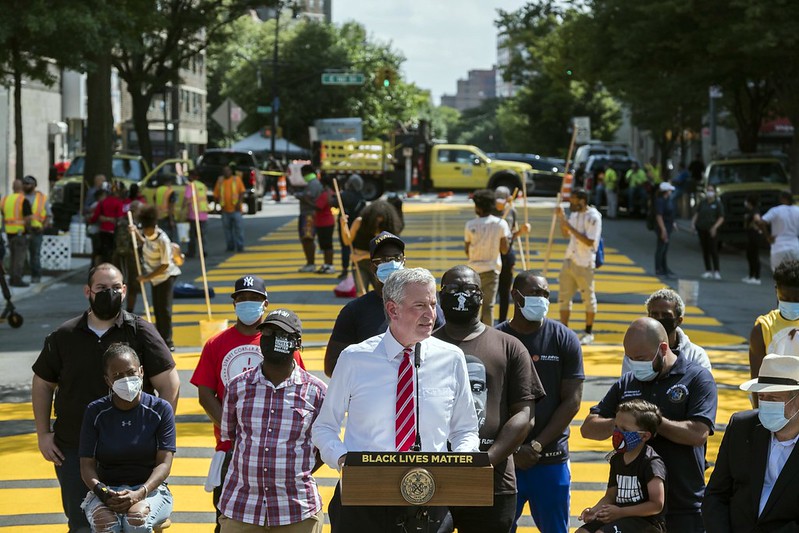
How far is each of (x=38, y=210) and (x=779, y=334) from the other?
17.3 meters

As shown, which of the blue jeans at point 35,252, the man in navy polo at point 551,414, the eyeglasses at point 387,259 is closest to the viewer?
the man in navy polo at point 551,414

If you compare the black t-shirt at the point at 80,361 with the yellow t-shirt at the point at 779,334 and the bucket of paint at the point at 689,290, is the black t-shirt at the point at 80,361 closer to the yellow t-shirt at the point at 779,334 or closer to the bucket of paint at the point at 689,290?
the yellow t-shirt at the point at 779,334

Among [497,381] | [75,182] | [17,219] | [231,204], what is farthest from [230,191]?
[497,381]

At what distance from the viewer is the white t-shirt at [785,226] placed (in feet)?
70.7

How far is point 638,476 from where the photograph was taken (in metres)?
6.54

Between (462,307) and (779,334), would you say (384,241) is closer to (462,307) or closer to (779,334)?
(462,307)

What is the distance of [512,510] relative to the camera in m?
6.39

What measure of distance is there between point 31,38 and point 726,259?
15.3 m

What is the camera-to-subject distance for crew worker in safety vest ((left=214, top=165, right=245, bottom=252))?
29000 millimetres

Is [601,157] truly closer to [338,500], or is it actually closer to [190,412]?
[190,412]

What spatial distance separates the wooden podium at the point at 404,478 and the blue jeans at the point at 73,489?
2.64 m

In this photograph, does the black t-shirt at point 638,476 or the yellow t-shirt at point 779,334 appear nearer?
the black t-shirt at point 638,476

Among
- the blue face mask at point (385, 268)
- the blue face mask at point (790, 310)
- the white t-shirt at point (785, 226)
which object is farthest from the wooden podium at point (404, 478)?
the white t-shirt at point (785, 226)

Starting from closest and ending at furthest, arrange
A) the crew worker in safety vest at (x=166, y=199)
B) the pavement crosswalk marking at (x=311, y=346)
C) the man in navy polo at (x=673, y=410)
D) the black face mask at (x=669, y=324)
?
the man in navy polo at (x=673, y=410), the black face mask at (x=669, y=324), the pavement crosswalk marking at (x=311, y=346), the crew worker in safety vest at (x=166, y=199)
